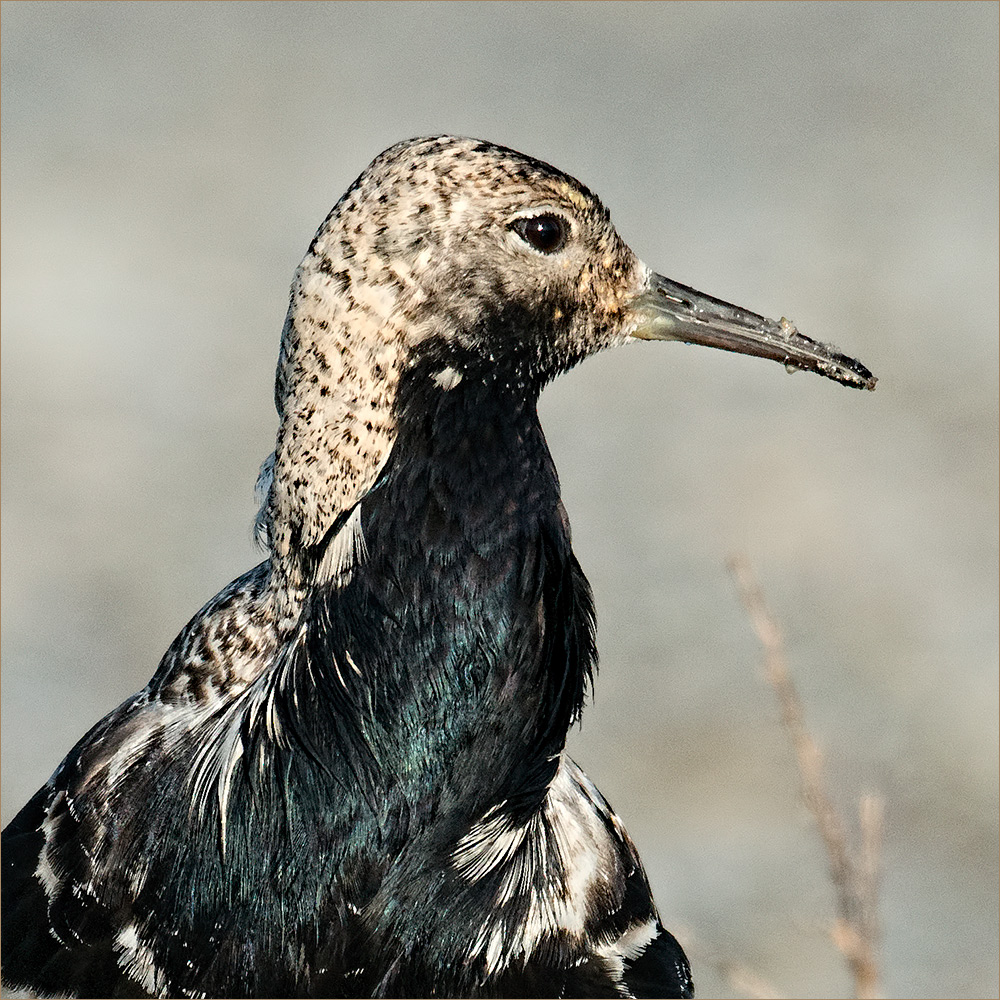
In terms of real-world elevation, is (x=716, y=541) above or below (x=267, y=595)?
above

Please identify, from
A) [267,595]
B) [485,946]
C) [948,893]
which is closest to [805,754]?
[485,946]

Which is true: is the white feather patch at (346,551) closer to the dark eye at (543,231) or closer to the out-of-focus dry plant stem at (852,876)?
the dark eye at (543,231)

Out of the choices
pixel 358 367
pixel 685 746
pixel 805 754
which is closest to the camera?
pixel 805 754

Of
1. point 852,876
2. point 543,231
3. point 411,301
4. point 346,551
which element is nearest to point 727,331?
point 543,231

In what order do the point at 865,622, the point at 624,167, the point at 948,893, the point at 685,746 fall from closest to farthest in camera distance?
1. the point at 948,893
2. the point at 685,746
3. the point at 865,622
4. the point at 624,167

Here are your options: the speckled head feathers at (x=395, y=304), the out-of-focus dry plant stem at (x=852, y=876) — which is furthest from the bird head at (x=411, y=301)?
the out-of-focus dry plant stem at (x=852, y=876)

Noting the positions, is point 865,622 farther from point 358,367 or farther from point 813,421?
point 358,367

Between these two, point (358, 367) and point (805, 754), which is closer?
point (805, 754)

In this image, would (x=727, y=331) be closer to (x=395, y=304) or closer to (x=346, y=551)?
(x=395, y=304)
